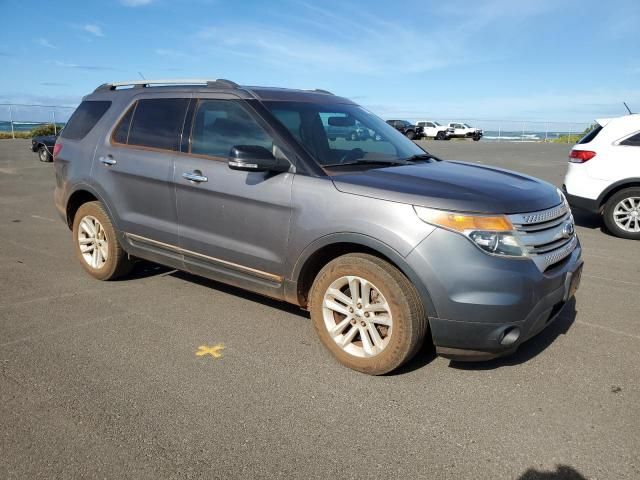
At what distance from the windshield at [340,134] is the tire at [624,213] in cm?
456

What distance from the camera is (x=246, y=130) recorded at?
13.1 ft

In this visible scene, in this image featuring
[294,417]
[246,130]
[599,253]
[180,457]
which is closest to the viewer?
[180,457]

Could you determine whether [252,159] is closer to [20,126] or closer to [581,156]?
[581,156]

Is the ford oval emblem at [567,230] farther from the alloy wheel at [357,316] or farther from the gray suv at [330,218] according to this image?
the alloy wheel at [357,316]

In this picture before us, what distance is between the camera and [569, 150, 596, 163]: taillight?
308 inches

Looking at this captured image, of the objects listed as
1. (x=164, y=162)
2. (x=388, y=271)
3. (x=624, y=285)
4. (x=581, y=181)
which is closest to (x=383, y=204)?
(x=388, y=271)

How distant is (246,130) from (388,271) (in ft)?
5.18

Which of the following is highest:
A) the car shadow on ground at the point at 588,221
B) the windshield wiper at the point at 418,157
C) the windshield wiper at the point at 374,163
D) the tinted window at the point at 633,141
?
the tinted window at the point at 633,141

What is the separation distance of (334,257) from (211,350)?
110 cm

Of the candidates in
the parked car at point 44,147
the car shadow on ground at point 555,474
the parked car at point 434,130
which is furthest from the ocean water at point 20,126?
the car shadow on ground at point 555,474

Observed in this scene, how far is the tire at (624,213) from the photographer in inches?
301

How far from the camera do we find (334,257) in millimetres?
3680

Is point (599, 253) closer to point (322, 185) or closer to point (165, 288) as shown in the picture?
point (322, 185)

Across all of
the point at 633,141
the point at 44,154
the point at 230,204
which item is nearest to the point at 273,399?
the point at 230,204
